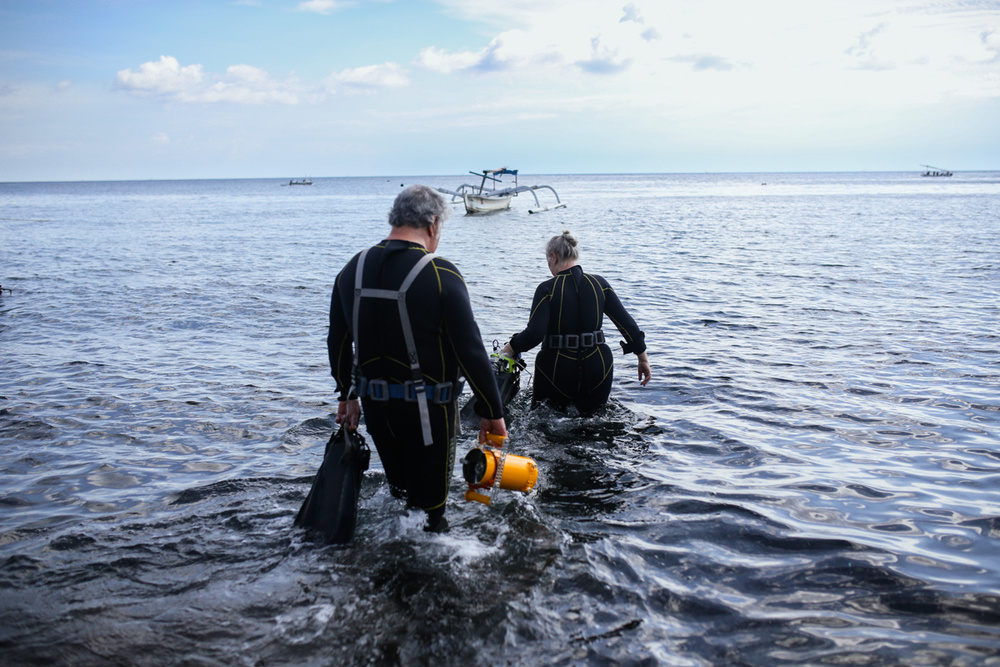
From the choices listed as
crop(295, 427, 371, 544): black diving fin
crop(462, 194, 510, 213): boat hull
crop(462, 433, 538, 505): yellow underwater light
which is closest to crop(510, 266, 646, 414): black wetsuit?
crop(462, 433, 538, 505): yellow underwater light

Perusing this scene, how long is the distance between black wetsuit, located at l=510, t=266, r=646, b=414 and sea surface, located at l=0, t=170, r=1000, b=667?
54 cm

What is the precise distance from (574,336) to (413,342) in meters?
2.71

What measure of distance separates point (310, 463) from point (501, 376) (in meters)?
1.98

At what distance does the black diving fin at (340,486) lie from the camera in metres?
3.81

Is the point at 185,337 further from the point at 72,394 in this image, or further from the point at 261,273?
the point at 261,273

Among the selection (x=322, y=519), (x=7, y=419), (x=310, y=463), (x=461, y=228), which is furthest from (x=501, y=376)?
(x=461, y=228)

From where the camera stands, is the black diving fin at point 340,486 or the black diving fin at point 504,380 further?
the black diving fin at point 504,380

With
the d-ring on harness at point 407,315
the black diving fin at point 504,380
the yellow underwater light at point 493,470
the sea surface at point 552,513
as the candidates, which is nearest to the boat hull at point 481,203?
the sea surface at point 552,513

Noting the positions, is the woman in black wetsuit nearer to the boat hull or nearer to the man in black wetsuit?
the man in black wetsuit

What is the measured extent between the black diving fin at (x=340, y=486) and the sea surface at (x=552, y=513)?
0.71 feet

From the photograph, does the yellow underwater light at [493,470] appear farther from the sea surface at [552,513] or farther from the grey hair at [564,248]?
the grey hair at [564,248]

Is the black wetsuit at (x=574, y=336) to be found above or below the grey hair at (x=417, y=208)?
below

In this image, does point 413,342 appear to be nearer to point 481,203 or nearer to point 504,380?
point 504,380

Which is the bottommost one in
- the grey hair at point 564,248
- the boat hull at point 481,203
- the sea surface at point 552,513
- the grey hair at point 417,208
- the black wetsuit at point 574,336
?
the sea surface at point 552,513
